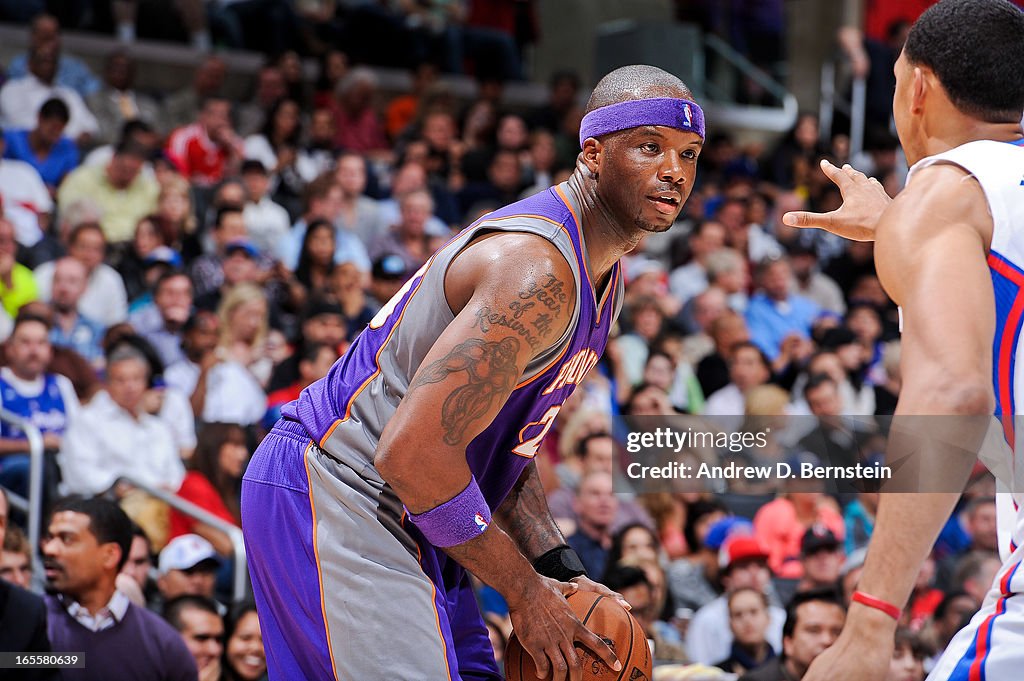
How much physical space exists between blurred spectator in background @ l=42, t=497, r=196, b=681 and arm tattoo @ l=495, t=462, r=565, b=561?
2001 millimetres

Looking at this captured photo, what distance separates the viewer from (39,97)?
996 centimetres

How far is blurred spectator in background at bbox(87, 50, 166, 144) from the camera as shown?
34.3 ft

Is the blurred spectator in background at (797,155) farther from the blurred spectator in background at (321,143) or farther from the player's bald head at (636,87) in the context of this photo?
the player's bald head at (636,87)

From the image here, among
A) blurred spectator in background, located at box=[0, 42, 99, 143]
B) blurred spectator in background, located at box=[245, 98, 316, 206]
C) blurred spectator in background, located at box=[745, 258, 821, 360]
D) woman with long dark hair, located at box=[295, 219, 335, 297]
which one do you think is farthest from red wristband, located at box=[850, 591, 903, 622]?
blurred spectator in background, located at box=[0, 42, 99, 143]

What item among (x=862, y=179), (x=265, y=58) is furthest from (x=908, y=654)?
(x=265, y=58)

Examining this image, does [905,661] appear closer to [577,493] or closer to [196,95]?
[577,493]

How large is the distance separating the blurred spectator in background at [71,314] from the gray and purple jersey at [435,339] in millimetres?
4797

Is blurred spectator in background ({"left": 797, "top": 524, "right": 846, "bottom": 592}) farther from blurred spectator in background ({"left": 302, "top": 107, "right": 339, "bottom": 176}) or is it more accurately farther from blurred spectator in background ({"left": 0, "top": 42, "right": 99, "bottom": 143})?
blurred spectator in background ({"left": 0, "top": 42, "right": 99, "bottom": 143})

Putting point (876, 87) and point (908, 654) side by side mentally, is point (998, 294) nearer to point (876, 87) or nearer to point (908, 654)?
point (908, 654)

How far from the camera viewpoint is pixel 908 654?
5.80m

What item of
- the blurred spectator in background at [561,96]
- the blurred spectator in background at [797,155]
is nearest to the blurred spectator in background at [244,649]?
the blurred spectator in background at [561,96]

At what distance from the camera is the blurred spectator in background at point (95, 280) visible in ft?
26.0

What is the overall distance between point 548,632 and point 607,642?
223 mm

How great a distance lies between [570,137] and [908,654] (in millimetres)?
7849
